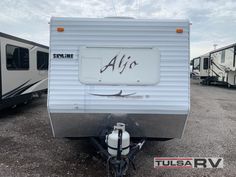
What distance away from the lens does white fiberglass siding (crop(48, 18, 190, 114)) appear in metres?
3.24

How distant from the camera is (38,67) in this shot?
835 centimetres

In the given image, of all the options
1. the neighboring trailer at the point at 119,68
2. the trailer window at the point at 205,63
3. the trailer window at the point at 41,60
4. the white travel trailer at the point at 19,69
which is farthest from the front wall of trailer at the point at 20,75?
the trailer window at the point at 205,63

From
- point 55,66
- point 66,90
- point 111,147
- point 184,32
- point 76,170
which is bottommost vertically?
point 76,170

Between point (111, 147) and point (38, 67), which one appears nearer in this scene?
point (111, 147)

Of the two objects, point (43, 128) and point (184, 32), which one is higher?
point (184, 32)

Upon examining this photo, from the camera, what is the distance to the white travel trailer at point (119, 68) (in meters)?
3.24

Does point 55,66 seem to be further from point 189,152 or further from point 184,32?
point 189,152

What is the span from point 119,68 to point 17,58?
15.8 ft

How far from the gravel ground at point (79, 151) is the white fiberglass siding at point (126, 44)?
1120mm

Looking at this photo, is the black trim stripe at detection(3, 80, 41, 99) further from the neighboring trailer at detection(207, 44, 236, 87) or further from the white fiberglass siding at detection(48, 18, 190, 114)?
the neighboring trailer at detection(207, 44, 236, 87)

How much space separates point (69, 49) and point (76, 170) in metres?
1.96

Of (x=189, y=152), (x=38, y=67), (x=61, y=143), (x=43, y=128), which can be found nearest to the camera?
(x=189, y=152)

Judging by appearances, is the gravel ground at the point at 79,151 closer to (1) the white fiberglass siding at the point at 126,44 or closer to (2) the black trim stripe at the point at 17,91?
(2) the black trim stripe at the point at 17,91

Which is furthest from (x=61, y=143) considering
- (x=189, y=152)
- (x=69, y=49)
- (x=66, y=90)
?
(x=189, y=152)
